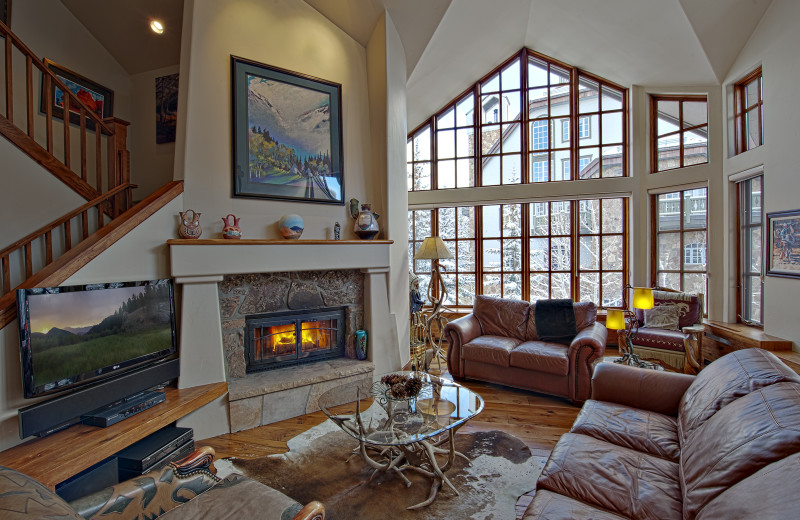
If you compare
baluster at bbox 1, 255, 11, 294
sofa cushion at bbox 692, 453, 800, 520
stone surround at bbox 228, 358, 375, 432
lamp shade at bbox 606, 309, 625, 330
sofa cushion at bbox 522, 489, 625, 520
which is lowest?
stone surround at bbox 228, 358, 375, 432

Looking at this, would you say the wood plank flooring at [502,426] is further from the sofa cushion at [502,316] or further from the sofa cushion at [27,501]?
the sofa cushion at [27,501]

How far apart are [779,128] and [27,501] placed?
527 centimetres

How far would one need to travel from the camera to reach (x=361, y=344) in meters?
3.87

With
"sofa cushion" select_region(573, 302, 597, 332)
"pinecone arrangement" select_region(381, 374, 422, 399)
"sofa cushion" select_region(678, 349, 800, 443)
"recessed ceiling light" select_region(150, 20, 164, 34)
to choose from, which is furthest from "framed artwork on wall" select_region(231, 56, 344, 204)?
"sofa cushion" select_region(678, 349, 800, 443)

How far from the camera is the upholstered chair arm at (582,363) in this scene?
11.2ft

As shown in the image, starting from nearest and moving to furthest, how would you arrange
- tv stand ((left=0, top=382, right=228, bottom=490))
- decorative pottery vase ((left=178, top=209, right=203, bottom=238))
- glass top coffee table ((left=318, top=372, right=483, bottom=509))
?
1. tv stand ((left=0, top=382, right=228, bottom=490))
2. glass top coffee table ((left=318, top=372, right=483, bottom=509))
3. decorative pottery vase ((left=178, top=209, right=203, bottom=238))

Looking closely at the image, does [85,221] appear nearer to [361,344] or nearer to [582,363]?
[361,344]

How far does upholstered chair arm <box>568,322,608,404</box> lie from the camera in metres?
3.42

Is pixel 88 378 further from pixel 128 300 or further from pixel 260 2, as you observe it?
pixel 260 2

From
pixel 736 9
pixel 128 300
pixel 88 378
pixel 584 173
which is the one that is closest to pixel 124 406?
pixel 88 378

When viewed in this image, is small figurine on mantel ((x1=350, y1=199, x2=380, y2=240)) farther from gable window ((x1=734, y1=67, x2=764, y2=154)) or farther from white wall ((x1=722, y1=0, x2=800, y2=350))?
gable window ((x1=734, y1=67, x2=764, y2=154))

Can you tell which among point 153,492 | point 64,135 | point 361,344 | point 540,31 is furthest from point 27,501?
point 540,31

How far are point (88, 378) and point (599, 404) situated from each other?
310 cm

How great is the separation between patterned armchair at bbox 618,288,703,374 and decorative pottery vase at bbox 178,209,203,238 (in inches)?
Answer: 152
